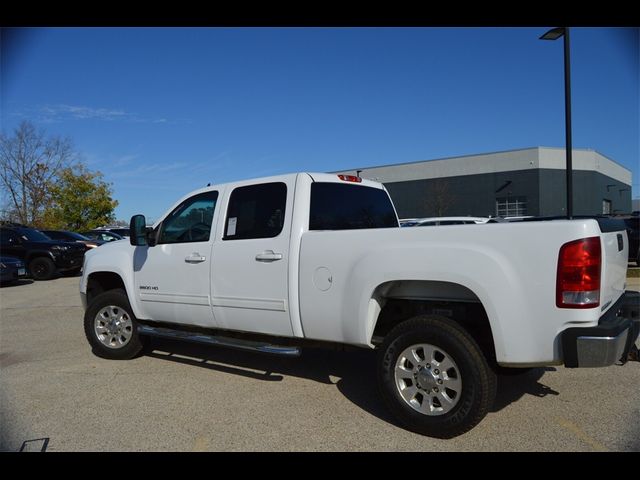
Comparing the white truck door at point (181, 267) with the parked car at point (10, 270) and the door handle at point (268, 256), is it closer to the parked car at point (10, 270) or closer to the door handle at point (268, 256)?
the door handle at point (268, 256)

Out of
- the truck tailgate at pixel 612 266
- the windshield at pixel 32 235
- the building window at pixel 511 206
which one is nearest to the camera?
the truck tailgate at pixel 612 266

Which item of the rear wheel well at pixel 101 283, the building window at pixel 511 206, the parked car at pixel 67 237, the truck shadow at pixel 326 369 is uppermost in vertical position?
the building window at pixel 511 206

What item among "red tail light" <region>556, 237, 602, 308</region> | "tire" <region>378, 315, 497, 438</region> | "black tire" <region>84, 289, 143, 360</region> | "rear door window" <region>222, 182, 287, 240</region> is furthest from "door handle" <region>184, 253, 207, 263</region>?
"red tail light" <region>556, 237, 602, 308</region>

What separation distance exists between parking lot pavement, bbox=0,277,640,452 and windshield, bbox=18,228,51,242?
36.4 feet

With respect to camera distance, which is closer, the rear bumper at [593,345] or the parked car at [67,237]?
the rear bumper at [593,345]

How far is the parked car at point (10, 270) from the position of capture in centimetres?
1347

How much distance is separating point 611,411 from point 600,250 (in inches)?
68.2

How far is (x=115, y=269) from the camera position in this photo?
229 inches

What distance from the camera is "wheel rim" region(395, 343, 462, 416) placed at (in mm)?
3568

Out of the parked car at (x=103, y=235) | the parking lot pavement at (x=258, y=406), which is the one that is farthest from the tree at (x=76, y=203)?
the parking lot pavement at (x=258, y=406)

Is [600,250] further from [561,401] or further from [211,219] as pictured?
[211,219]

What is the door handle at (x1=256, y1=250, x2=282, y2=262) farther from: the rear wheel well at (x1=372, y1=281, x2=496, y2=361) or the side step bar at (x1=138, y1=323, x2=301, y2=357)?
the rear wheel well at (x1=372, y1=281, x2=496, y2=361)

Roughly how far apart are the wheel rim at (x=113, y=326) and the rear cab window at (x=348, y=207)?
2779 millimetres
